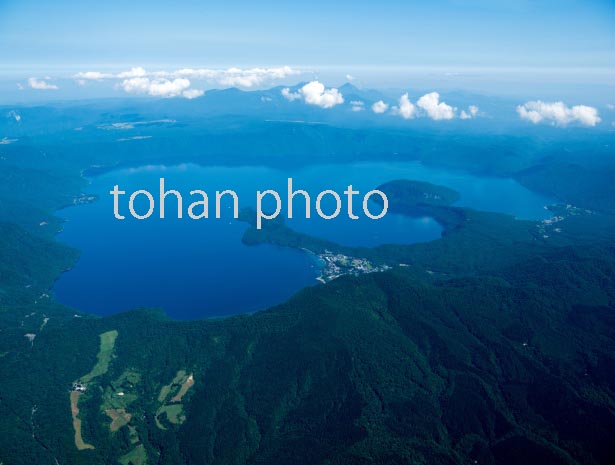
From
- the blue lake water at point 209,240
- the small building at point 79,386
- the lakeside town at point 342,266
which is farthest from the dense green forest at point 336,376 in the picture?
the lakeside town at point 342,266

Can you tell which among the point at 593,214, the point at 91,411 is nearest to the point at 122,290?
the point at 91,411

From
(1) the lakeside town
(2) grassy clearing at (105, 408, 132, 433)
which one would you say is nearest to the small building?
(2) grassy clearing at (105, 408, 132, 433)

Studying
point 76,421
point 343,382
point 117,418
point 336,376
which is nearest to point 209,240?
point 117,418

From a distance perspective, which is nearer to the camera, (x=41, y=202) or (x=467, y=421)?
(x=467, y=421)

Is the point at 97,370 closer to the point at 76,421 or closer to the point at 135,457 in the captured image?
the point at 76,421

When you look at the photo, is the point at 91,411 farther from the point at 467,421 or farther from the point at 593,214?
the point at 593,214

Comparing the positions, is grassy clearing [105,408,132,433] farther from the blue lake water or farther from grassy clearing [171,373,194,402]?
the blue lake water
